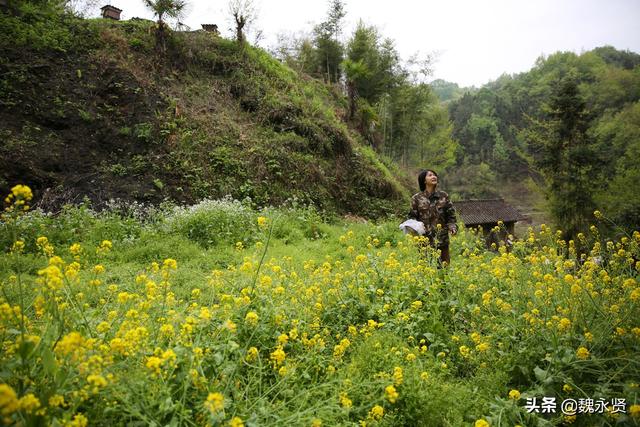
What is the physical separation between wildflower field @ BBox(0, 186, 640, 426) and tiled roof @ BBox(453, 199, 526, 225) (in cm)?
2185

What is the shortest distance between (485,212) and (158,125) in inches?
889

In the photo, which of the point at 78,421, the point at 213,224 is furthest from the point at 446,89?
the point at 78,421

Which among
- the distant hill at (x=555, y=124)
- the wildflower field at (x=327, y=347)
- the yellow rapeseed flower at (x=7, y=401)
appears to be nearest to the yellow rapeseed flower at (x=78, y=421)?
the wildflower field at (x=327, y=347)

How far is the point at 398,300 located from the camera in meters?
3.54

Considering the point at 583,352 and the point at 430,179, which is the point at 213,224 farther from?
the point at 583,352

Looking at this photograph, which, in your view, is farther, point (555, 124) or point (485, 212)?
point (485, 212)

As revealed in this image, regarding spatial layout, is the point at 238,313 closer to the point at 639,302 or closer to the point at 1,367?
the point at 1,367

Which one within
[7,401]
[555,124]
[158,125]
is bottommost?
[7,401]

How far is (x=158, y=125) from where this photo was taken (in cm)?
1066

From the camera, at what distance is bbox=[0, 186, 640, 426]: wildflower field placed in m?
1.66

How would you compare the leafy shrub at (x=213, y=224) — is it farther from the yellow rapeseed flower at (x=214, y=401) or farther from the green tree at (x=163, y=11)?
the green tree at (x=163, y=11)

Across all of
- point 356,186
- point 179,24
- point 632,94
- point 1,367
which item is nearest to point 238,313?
point 1,367

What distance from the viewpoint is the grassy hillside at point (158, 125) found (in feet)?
29.8

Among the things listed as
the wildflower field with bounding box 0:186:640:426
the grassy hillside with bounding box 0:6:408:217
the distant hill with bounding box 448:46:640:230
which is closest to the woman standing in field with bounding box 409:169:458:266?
the wildflower field with bounding box 0:186:640:426
